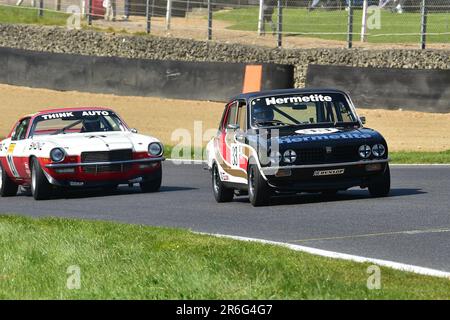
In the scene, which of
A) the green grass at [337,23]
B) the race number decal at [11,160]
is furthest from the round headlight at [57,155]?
the green grass at [337,23]

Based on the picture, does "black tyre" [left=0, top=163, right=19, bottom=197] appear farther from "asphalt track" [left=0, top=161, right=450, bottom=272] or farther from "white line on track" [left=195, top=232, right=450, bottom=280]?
"white line on track" [left=195, top=232, right=450, bottom=280]

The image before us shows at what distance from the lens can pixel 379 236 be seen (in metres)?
11.3

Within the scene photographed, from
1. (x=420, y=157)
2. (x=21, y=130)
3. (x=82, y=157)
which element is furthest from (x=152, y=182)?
(x=420, y=157)

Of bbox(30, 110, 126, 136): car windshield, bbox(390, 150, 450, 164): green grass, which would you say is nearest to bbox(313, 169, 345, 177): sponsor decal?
bbox(30, 110, 126, 136): car windshield

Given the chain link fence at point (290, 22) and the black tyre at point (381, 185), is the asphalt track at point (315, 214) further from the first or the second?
the chain link fence at point (290, 22)

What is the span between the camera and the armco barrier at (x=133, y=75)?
2825 centimetres

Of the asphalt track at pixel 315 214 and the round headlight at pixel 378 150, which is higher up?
the round headlight at pixel 378 150

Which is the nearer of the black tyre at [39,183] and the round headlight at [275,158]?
the round headlight at [275,158]

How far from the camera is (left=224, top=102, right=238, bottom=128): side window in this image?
16.0 meters

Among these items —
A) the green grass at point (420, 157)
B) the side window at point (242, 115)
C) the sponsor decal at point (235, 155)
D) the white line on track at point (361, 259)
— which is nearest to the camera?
the white line on track at point (361, 259)

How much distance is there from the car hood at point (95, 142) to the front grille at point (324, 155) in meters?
3.63

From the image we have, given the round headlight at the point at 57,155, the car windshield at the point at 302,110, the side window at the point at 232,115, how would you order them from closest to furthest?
the car windshield at the point at 302,110 < the side window at the point at 232,115 < the round headlight at the point at 57,155

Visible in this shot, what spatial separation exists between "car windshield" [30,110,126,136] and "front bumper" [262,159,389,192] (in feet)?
15.2

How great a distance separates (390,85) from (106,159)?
10.5 meters
